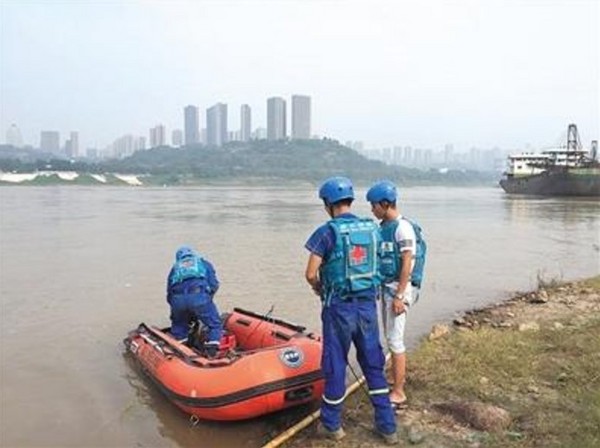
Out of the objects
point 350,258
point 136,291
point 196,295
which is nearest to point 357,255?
point 350,258

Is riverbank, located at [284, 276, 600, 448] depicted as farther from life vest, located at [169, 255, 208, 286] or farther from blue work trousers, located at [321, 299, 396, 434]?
life vest, located at [169, 255, 208, 286]

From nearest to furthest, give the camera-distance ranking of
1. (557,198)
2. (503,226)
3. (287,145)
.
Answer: (503,226), (557,198), (287,145)

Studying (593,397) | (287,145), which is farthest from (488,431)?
(287,145)

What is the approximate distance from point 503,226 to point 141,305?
2246 cm

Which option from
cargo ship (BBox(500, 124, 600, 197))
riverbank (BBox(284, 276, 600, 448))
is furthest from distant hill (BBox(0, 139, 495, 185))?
riverbank (BBox(284, 276, 600, 448))

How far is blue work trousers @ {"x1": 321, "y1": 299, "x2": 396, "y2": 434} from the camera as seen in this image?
15.3 feet

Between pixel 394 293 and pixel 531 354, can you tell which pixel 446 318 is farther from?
pixel 394 293

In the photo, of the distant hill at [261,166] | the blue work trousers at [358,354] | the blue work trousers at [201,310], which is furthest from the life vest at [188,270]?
the distant hill at [261,166]

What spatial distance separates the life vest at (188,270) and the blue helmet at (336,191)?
103 inches

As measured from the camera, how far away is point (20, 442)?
5789 millimetres

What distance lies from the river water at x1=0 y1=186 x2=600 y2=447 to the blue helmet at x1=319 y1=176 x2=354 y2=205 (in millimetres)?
2172

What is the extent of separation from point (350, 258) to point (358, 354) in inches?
29.8

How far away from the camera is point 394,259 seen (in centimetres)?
510

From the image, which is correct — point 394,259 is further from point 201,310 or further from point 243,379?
point 201,310
